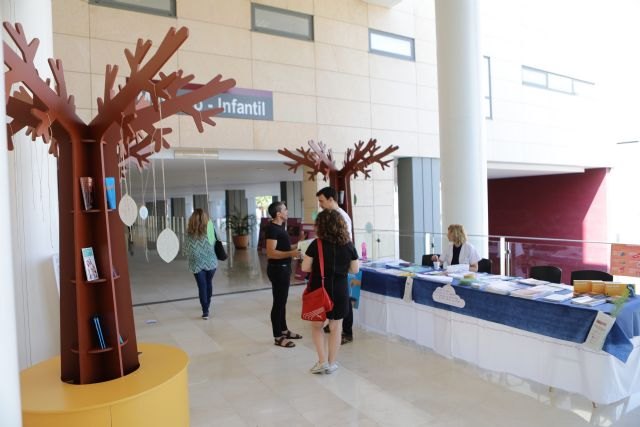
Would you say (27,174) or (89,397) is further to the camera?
(27,174)

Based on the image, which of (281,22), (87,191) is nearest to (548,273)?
(87,191)

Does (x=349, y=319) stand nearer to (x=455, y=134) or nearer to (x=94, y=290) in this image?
(x=94, y=290)

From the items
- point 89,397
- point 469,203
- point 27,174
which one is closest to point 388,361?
point 89,397

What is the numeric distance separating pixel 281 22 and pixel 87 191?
7.35 metres

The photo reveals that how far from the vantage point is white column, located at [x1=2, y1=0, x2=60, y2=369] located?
3863 mm

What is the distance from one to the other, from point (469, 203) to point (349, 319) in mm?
4490

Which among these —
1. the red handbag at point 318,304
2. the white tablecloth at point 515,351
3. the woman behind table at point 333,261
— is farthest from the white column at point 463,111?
the red handbag at point 318,304

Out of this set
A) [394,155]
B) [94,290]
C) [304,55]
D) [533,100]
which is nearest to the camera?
[94,290]

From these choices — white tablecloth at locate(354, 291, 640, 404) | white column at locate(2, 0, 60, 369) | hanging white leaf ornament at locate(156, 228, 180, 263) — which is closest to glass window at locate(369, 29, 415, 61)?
white tablecloth at locate(354, 291, 640, 404)

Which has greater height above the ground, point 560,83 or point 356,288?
point 560,83

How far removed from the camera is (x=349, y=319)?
5168mm

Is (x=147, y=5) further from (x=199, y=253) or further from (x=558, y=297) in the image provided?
(x=558, y=297)

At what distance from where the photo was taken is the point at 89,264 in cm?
268

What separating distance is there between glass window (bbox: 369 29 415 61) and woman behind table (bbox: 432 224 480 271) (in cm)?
614
